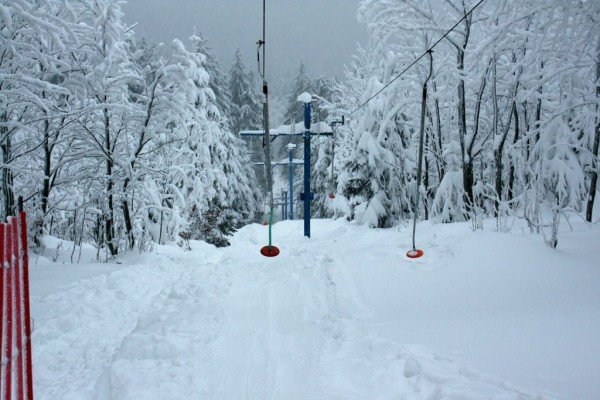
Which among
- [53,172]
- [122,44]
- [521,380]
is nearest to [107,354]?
[521,380]

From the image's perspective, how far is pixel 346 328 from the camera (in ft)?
16.5

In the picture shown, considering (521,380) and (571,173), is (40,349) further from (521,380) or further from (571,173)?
(571,173)

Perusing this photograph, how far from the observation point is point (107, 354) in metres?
4.42

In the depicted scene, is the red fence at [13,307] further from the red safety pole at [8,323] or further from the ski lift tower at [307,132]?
the ski lift tower at [307,132]

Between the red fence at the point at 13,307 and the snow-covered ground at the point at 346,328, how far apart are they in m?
0.95

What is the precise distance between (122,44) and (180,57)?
Answer: 139 centimetres

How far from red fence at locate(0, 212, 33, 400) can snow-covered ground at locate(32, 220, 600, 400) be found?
3.11 ft

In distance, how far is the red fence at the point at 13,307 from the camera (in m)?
2.42

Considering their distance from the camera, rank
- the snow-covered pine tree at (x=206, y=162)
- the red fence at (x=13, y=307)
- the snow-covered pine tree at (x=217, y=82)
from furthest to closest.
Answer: the snow-covered pine tree at (x=217, y=82)
the snow-covered pine tree at (x=206, y=162)
the red fence at (x=13, y=307)

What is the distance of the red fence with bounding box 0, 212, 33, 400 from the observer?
2424mm

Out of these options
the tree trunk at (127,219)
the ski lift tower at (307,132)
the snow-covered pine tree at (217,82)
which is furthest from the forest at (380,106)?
the snow-covered pine tree at (217,82)

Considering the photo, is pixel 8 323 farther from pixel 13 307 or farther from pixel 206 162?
pixel 206 162

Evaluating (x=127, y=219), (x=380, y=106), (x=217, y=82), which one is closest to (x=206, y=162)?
(x=380, y=106)

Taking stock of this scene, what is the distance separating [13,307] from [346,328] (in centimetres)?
350
